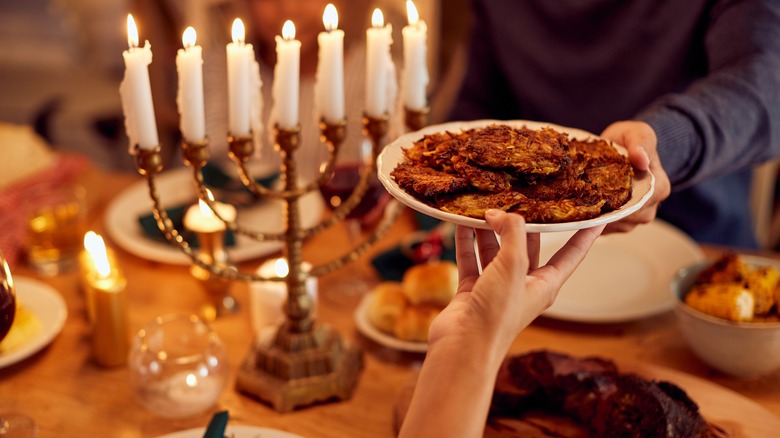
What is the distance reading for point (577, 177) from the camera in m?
0.99

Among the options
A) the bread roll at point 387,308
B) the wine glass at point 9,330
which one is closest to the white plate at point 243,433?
the wine glass at point 9,330

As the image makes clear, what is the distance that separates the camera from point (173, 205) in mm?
1873

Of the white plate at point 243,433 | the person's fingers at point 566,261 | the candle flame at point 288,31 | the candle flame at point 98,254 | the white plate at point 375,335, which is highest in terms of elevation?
the candle flame at point 288,31

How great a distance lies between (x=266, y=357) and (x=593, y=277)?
0.78 meters

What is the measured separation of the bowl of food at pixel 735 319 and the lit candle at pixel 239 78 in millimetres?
850

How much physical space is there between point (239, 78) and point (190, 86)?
0.08 meters

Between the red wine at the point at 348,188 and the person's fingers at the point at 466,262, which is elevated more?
the person's fingers at the point at 466,262

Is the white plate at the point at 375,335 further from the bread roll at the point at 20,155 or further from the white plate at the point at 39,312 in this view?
the bread roll at the point at 20,155

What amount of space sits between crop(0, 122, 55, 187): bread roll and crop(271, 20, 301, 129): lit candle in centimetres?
123

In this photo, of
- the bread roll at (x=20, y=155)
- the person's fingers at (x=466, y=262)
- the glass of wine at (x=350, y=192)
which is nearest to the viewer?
the person's fingers at (x=466, y=262)

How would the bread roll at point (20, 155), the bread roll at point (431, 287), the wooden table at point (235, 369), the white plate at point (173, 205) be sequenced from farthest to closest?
the bread roll at point (20, 155) < the white plate at point (173, 205) < the bread roll at point (431, 287) < the wooden table at point (235, 369)

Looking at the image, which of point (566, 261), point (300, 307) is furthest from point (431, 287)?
point (566, 261)

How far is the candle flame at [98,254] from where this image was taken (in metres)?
1.37

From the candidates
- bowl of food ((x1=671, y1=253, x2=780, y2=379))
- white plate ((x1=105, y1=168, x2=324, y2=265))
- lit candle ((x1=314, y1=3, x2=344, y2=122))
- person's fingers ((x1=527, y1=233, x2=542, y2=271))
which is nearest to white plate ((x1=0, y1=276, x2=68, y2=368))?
white plate ((x1=105, y1=168, x2=324, y2=265))
